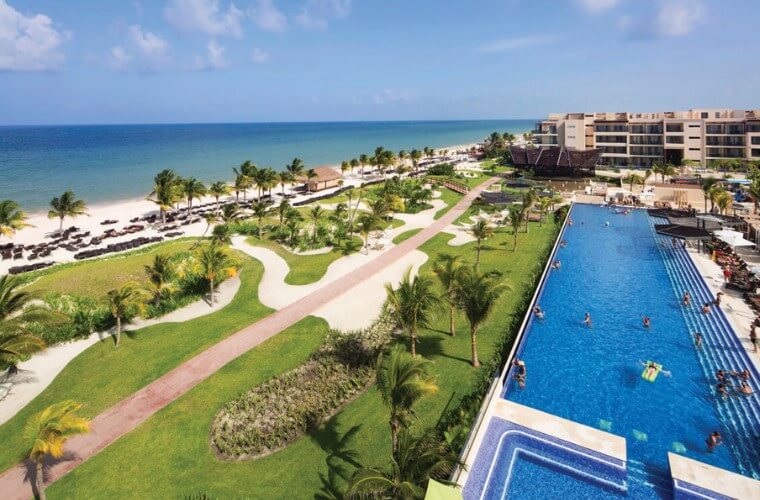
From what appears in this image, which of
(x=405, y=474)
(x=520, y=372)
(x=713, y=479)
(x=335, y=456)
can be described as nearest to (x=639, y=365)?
(x=520, y=372)

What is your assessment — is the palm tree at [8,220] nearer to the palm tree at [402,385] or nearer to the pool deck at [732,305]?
the palm tree at [402,385]

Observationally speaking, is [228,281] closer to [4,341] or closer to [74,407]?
[4,341]

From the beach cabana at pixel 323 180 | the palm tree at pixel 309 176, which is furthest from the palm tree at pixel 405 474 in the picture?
the beach cabana at pixel 323 180

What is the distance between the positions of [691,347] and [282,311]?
25634mm

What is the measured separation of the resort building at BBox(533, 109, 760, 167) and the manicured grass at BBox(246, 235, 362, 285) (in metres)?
74.5

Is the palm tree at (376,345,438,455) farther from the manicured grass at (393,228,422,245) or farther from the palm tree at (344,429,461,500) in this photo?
the manicured grass at (393,228,422,245)

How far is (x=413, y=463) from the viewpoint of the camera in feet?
39.0

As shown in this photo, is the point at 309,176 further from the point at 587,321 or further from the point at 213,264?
the point at 587,321

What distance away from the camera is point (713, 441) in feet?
52.9

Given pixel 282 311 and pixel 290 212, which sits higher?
pixel 290 212

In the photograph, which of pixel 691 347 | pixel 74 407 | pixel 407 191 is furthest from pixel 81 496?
pixel 407 191

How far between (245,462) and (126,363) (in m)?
11.1

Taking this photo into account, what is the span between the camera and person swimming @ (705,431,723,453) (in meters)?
16.1

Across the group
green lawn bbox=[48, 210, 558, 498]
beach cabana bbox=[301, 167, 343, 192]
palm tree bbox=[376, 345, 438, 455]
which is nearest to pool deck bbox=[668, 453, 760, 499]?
green lawn bbox=[48, 210, 558, 498]
